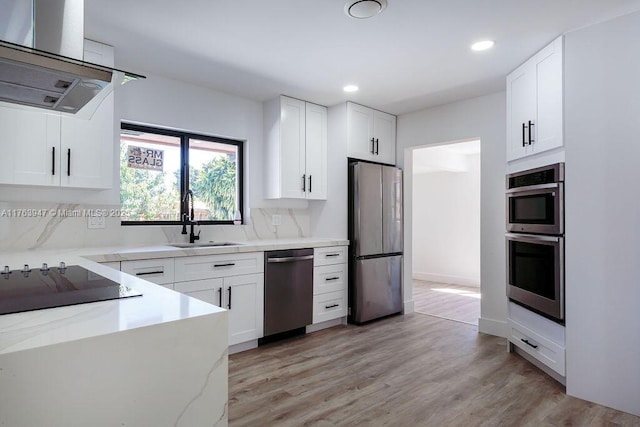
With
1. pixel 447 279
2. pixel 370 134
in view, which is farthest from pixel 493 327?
pixel 447 279

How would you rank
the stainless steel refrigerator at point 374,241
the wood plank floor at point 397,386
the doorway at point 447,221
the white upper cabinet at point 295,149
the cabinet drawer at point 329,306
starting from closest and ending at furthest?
the wood plank floor at point 397,386, the cabinet drawer at point 329,306, the white upper cabinet at point 295,149, the stainless steel refrigerator at point 374,241, the doorway at point 447,221

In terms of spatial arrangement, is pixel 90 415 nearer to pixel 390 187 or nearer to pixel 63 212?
pixel 63 212

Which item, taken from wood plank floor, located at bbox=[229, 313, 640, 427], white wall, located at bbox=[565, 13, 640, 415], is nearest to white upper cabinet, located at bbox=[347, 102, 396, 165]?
wood plank floor, located at bbox=[229, 313, 640, 427]

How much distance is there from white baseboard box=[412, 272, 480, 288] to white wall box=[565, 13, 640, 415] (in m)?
4.01

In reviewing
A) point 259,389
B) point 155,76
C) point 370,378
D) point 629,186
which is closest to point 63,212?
point 155,76

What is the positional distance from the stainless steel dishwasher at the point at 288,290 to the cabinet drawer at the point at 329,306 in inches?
3.5

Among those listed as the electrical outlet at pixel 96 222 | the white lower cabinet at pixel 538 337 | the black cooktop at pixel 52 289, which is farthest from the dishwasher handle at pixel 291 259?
the black cooktop at pixel 52 289

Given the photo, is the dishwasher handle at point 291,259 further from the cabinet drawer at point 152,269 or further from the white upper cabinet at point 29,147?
the white upper cabinet at point 29,147

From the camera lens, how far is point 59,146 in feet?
8.55

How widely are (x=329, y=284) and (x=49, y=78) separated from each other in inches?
120

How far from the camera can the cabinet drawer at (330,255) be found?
382cm

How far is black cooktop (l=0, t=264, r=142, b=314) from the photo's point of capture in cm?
105

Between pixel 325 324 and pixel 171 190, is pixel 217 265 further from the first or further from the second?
pixel 325 324

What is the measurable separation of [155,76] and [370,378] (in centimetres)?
302
